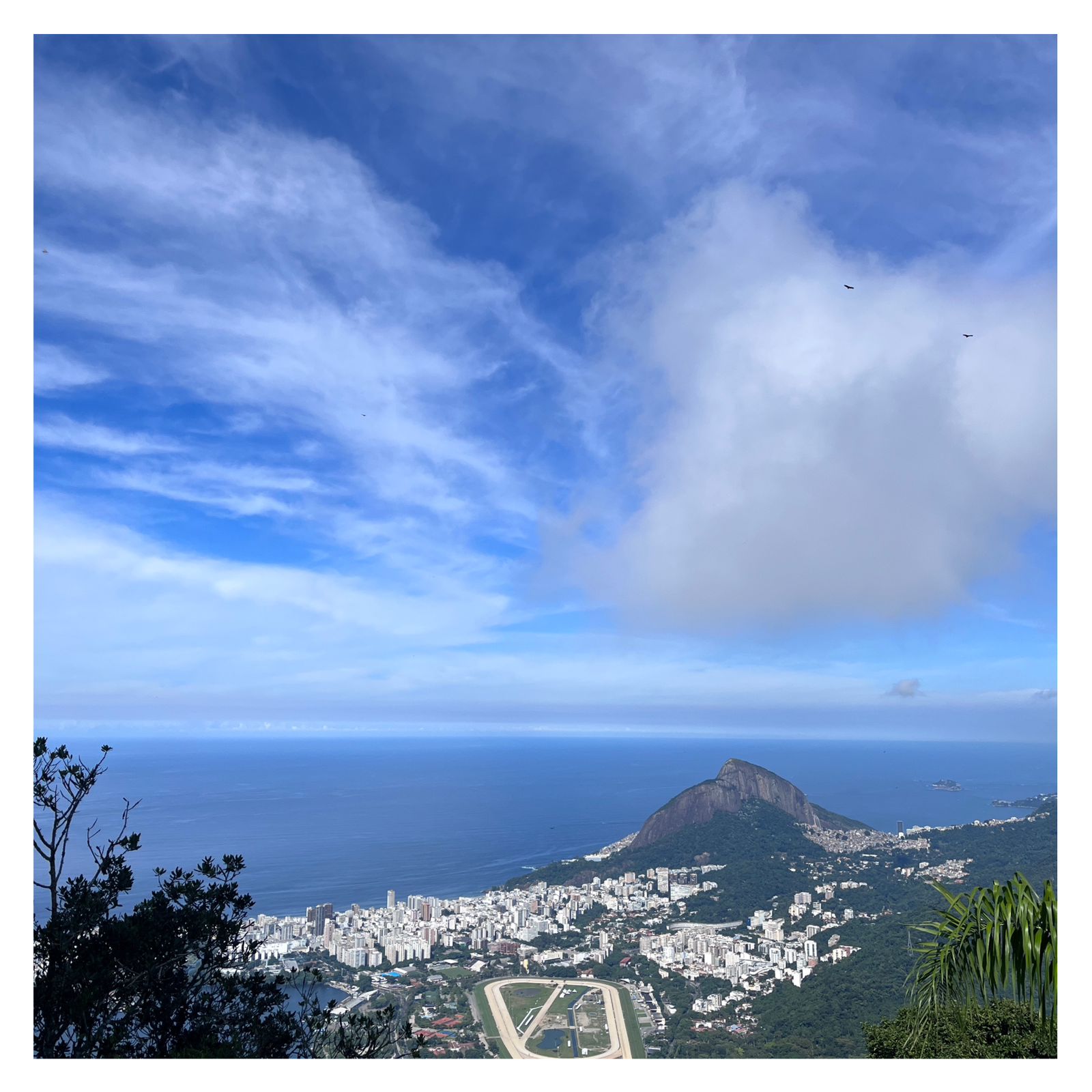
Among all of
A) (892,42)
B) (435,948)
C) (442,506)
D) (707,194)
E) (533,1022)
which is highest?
(707,194)

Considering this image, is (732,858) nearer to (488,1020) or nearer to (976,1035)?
(488,1020)

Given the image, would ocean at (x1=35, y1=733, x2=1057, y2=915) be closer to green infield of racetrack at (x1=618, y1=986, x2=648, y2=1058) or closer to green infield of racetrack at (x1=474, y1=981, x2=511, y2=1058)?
green infield of racetrack at (x1=474, y1=981, x2=511, y2=1058)

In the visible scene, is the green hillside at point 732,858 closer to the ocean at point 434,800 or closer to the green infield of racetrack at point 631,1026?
the ocean at point 434,800

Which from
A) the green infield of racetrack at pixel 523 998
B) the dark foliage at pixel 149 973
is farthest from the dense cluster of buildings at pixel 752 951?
the dark foliage at pixel 149 973

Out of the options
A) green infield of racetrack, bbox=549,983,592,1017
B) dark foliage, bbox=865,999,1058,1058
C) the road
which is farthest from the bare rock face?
dark foliage, bbox=865,999,1058,1058
